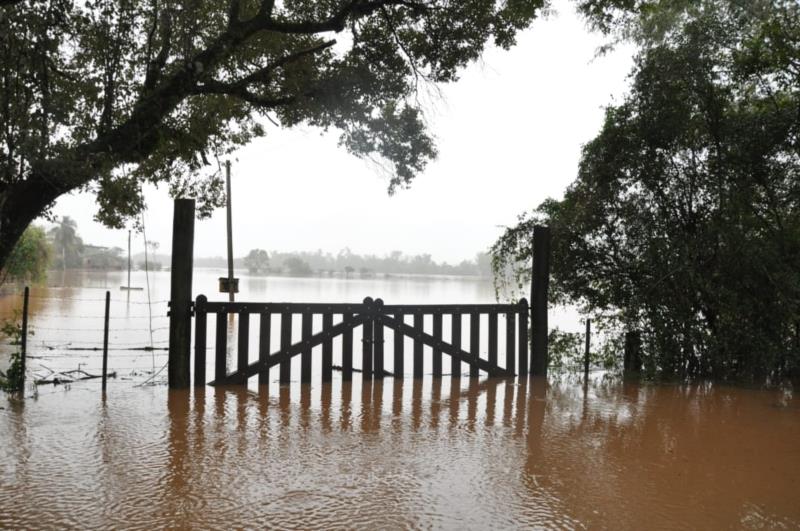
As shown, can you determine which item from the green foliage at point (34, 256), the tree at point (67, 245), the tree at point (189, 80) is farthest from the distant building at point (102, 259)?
the tree at point (189, 80)

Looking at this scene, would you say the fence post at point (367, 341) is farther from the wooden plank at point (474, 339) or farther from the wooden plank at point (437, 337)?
the wooden plank at point (474, 339)

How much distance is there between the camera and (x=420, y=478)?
4348 millimetres

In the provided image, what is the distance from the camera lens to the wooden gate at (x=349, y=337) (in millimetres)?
7879

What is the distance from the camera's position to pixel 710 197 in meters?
9.30

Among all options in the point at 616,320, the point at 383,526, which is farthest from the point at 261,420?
the point at 616,320

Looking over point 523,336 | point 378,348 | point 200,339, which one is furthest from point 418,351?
point 200,339

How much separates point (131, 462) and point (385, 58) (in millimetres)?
6773

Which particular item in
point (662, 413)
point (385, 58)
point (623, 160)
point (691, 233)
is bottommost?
point (662, 413)

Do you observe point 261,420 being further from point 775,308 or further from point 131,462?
point 775,308

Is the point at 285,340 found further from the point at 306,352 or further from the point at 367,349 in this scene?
the point at 367,349

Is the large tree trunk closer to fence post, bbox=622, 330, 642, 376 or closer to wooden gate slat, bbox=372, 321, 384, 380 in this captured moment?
wooden gate slat, bbox=372, 321, 384, 380

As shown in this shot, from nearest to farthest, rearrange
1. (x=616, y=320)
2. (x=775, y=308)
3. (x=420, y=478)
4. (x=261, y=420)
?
(x=420, y=478) < (x=261, y=420) < (x=775, y=308) < (x=616, y=320)

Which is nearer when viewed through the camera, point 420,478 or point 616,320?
point 420,478

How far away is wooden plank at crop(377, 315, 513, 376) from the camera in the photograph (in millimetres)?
8508
